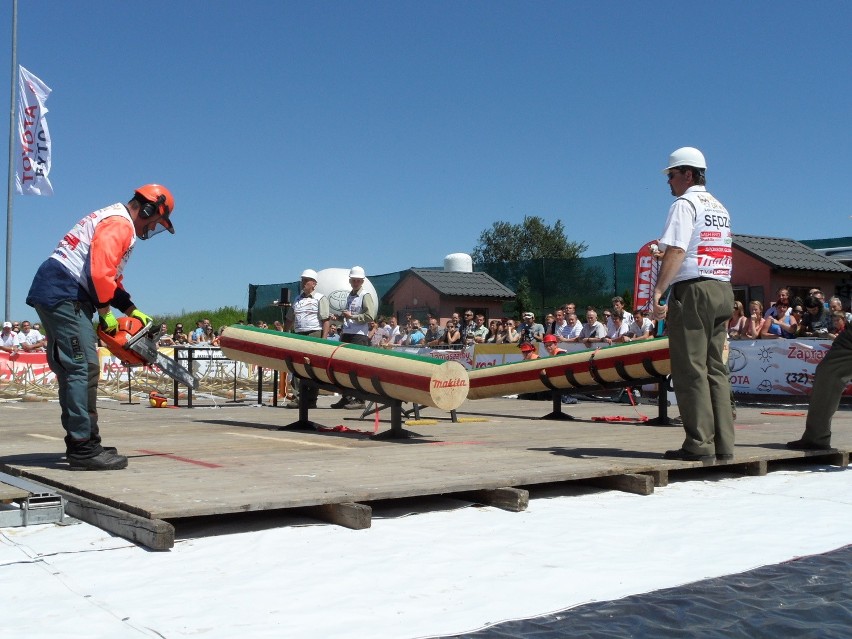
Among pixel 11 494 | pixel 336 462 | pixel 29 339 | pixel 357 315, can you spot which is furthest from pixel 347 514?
pixel 29 339

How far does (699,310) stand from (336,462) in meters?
2.68

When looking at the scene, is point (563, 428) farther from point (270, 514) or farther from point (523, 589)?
point (523, 589)

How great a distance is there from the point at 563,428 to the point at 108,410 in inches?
261

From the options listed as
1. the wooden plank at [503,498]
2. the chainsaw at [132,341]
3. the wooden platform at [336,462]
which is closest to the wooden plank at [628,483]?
the wooden platform at [336,462]

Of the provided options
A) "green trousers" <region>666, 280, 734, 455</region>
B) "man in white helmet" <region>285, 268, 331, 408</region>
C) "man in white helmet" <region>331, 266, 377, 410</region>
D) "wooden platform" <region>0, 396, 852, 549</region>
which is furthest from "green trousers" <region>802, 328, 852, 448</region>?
"man in white helmet" <region>285, 268, 331, 408</region>

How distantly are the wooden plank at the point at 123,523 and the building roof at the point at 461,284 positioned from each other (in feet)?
78.9

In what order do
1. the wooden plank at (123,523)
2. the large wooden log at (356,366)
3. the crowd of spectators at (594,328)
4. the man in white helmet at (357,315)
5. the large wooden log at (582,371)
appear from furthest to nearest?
1. the crowd of spectators at (594,328)
2. the man in white helmet at (357,315)
3. the large wooden log at (582,371)
4. the large wooden log at (356,366)
5. the wooden plank at (123,523)

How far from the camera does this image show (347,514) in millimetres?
4773

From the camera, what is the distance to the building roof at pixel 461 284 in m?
29.0

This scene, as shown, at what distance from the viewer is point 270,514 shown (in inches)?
197

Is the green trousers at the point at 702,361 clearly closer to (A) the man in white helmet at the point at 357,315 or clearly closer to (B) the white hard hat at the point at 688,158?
(B) the white hard hat at the point at 688,158

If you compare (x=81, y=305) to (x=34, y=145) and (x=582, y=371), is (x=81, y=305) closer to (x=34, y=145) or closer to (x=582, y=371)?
(x=582, y=371)

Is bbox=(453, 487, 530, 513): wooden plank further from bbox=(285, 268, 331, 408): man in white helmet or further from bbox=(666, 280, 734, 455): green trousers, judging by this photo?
bbox=(285, 268, 331, 408): man in white helmet

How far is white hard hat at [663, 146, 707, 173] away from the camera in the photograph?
6.53 m
